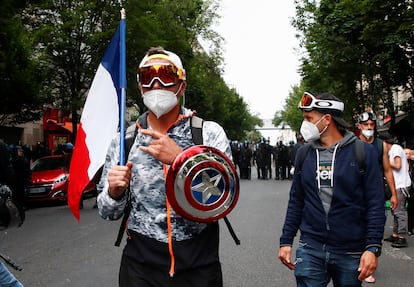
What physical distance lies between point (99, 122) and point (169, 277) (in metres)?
1.07

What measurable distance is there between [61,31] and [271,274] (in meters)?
17.4

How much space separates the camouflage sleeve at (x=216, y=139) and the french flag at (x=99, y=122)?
63 centimetres

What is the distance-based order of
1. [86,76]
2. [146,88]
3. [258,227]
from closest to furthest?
1. [146,88]
2. [258,227]
3. [86,76]

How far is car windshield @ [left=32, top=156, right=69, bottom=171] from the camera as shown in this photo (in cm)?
1541

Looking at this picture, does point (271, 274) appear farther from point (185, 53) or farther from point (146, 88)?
point (185, 53)

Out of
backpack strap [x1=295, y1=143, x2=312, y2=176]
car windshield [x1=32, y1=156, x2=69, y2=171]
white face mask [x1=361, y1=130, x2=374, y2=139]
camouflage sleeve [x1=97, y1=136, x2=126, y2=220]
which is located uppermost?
white face mask [x1=361, y1=130, x2=374, y2=139]

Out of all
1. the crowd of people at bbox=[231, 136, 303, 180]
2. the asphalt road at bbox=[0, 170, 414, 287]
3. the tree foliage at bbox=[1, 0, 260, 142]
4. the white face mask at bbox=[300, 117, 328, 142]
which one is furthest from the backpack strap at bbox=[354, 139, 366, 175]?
the crowd of people at bbox=[231, 136, 303, 180]

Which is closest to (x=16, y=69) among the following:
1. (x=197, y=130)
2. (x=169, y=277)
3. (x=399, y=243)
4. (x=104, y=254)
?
(x=104, y=254)

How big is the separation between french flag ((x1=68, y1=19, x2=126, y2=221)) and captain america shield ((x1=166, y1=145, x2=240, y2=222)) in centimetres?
80

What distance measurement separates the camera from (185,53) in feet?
95.1

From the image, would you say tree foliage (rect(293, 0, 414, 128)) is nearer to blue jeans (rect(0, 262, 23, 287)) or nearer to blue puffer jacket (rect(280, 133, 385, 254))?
blue puffer jacket (rect(280, 133, 385, 254))

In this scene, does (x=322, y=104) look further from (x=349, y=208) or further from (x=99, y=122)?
(x=99, y=122)

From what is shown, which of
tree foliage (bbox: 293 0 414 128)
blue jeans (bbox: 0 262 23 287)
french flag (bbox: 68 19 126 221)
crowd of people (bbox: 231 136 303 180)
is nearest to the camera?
french flag (bbox: 68 19 126 221)

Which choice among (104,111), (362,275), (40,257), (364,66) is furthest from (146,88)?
(364,66)
